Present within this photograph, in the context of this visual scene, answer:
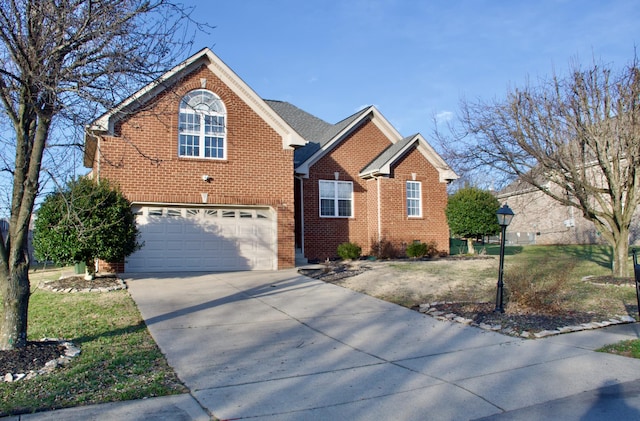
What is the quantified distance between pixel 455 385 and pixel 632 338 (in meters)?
3.92

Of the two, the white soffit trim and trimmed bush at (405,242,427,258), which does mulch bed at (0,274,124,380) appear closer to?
the white soffit trim

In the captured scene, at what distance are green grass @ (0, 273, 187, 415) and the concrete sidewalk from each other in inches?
9.1

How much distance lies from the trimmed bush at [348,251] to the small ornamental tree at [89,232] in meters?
8.21

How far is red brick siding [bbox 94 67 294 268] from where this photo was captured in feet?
47.5

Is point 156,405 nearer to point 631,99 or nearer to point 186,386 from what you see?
→ point 186,386

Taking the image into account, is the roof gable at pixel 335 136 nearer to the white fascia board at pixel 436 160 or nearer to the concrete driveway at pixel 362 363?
the white fascia board at pixel 436 160

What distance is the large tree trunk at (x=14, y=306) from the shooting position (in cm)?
607

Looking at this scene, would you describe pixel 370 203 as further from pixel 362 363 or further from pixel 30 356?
pixel 30 356

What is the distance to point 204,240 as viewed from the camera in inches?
609

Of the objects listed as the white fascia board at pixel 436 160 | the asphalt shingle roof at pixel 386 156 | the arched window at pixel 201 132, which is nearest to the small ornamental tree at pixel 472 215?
the white fascia board at pixel 436 160

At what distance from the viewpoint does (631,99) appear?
1185 centimetres

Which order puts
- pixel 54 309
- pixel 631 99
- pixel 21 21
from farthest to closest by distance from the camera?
1. pixel 631 99
2. pixel 54 309
3. pixel 21 21

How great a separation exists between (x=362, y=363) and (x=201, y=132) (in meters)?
11.1

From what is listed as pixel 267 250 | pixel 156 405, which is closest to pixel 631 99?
pixel 267 250
